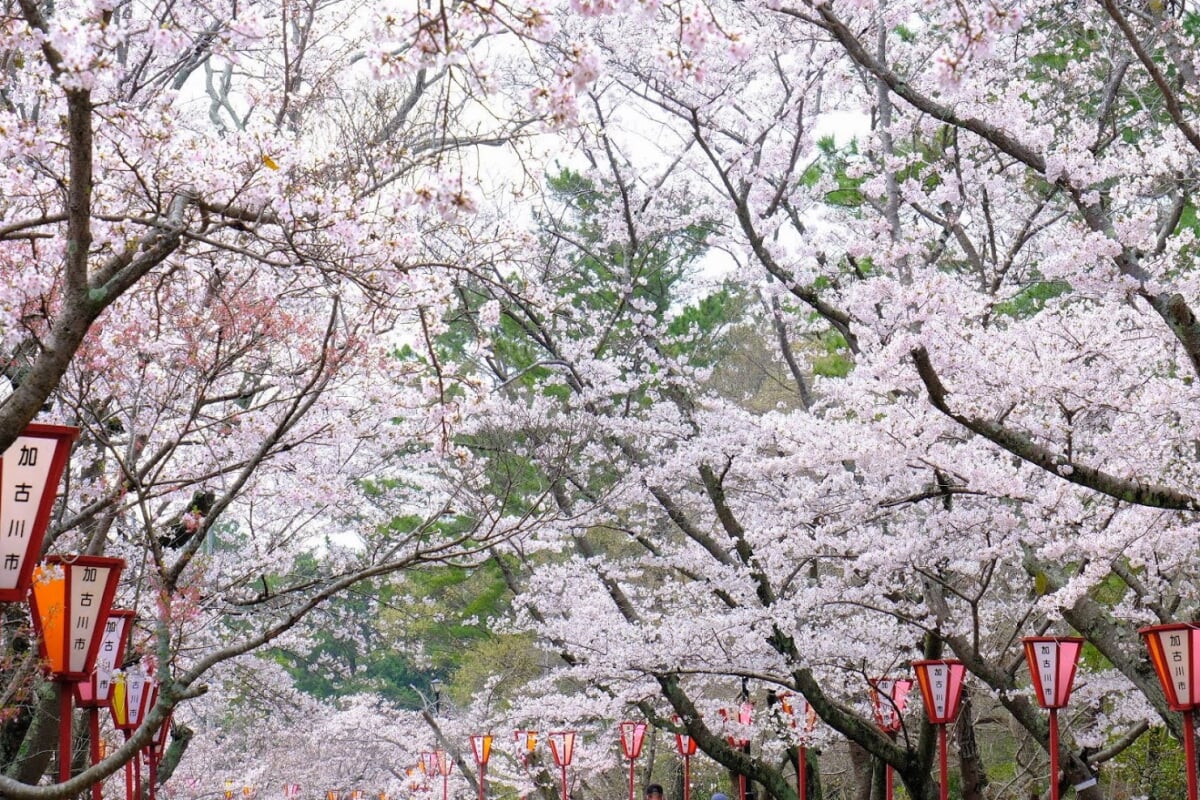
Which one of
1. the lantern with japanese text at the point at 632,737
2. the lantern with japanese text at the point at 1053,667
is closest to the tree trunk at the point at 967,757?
the lantern with japanese text at the point at 1053,667

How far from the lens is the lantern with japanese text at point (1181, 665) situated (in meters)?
6.06

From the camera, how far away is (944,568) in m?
9.02

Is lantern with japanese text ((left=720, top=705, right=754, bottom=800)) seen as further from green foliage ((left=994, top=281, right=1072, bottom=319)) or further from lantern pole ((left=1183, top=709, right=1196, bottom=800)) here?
lantern pole ((left=1183, top=709, right=1196, bottom=800))

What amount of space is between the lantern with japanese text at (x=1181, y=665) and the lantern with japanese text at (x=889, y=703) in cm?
271

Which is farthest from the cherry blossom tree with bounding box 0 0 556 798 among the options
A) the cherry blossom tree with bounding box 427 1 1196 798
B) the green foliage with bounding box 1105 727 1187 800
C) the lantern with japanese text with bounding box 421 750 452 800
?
the lantern with japanese text with bounding box 421 750 452 800

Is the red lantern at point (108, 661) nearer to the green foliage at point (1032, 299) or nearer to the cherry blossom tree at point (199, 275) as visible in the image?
the cherry blossom tree at point (199, 275)

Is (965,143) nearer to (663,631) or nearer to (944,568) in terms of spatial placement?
(944,568)

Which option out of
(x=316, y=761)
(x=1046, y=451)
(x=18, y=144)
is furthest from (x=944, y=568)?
(x=316, y=761)

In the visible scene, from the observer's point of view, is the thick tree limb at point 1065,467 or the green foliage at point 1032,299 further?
the green foliage at point 1032,299

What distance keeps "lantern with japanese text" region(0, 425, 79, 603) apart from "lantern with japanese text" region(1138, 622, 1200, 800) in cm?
520

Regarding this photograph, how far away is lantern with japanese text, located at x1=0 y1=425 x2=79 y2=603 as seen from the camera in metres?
3.68

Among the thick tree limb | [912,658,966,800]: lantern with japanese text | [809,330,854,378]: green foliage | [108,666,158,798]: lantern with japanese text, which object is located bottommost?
[108,666,158,798]: lantern with japanese text

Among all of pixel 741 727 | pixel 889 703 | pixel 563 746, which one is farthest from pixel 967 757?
pixel 563 746

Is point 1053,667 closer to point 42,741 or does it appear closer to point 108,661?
point 108,661
